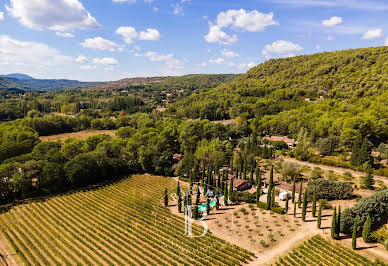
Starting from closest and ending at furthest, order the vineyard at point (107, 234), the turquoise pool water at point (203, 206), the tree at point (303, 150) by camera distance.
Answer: the vineyard at point (107, 234)
the turquoise pool water at point (203, 206)
the tree at point (303, 150)

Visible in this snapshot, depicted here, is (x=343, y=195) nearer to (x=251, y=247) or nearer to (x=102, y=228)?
(x=251, y=247)

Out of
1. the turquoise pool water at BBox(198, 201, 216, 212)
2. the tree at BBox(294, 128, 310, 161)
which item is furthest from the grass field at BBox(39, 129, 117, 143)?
the tree at BBox(294, 128, 310, 161)

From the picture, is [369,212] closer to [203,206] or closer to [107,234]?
[203,206]

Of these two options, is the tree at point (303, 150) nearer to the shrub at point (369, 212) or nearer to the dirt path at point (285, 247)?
the shrub at point (369, 212)

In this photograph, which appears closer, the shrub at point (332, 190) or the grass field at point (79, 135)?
the shrub at point (332, 190)

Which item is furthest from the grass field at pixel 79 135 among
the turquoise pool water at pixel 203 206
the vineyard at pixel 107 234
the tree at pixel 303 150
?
the tree at pixel 303 150
